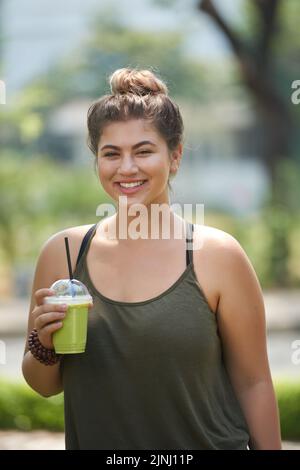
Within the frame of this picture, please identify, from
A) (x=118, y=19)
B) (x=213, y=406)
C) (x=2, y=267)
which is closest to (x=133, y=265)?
(x=213, y=406)

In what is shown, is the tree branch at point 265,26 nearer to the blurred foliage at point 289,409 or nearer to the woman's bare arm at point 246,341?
the blurred foliage at point 289,409

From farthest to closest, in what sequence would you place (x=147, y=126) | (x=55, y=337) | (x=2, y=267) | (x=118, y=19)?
1. (x=118, y=19)
2. (x=2, y=267)
3. (x=147, y=126)
4. (x=55, y=337)

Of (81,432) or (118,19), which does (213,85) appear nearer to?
(118,19)

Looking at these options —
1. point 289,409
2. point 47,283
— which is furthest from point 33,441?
point 47,283

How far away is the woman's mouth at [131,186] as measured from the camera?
2197 millimetres

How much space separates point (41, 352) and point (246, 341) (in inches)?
20.1

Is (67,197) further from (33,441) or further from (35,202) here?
(33,441)

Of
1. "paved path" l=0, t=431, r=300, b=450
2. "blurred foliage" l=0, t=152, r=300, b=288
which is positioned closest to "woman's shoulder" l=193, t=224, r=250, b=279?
"paved path" l=0, t=431, r=300, b=450

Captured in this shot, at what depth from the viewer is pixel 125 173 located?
7.14 feet

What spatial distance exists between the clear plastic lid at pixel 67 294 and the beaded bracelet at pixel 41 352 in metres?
0.13

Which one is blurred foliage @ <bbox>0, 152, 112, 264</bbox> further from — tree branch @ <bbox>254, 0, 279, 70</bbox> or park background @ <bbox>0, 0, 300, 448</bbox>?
tree branch @ <bbox>254, 0, 279, 70</bbox>

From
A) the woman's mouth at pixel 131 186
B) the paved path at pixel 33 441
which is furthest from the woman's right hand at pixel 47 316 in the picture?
the paved path at pixel 33 441
